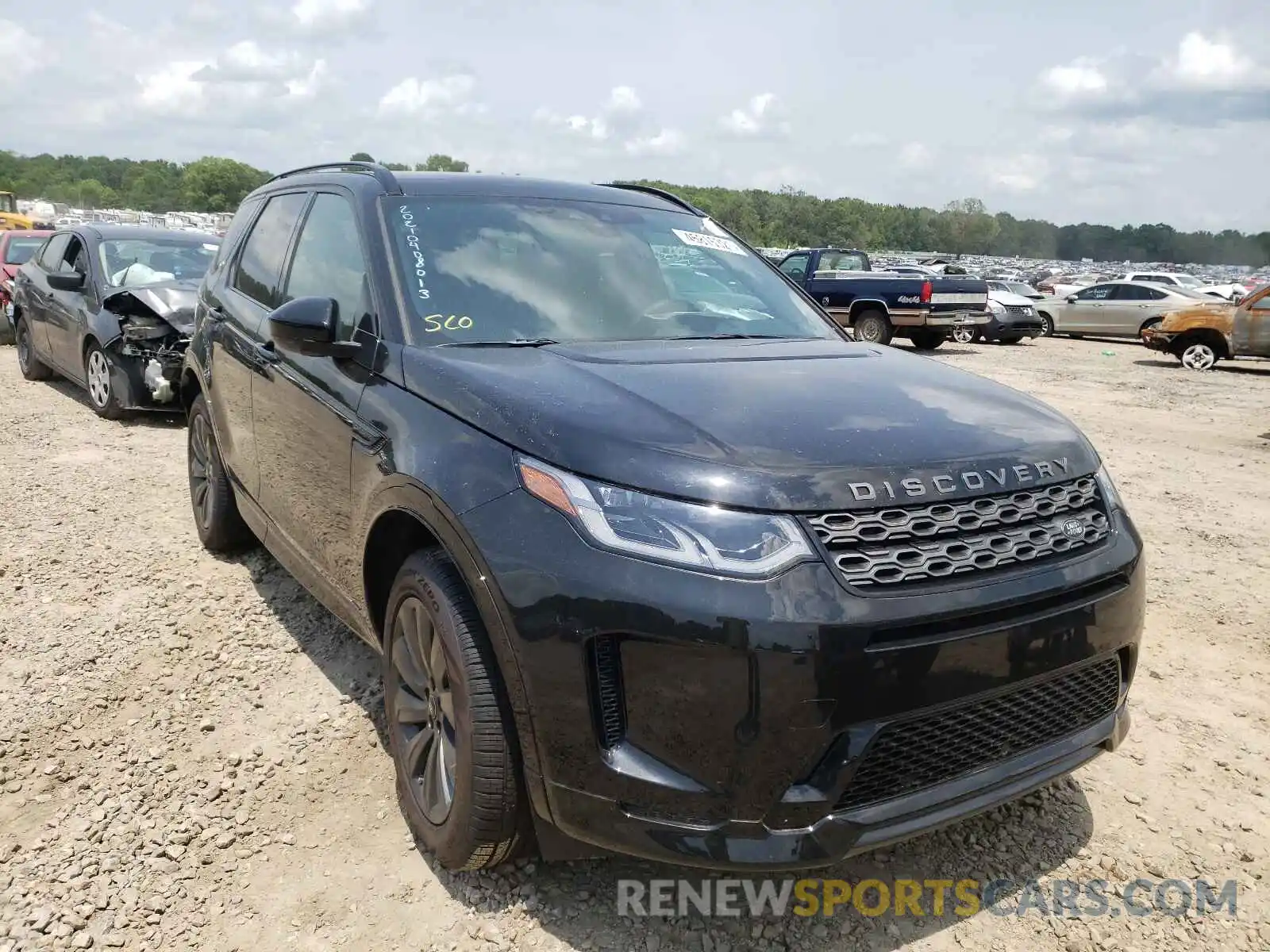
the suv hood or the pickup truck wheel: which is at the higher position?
the suv hood

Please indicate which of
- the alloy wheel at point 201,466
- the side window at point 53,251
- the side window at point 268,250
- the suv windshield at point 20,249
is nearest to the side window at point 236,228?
the side window at point 268,250

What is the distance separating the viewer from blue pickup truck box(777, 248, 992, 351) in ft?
56.2

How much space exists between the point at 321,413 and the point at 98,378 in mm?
6574

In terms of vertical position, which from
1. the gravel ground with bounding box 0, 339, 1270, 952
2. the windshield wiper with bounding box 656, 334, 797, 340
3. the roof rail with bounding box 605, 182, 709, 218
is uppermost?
the roof rail with bounding box 605, 182, 709, 218

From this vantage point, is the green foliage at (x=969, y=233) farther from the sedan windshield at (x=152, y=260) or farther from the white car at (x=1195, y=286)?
the sedan windshield at (x=152, y=260)

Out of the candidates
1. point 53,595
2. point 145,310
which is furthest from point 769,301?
point 145,310

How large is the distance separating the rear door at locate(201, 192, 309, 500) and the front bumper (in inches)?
86.6

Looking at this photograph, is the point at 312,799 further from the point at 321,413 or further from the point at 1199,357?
the point at 1199,357

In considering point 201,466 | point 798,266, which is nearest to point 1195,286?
point 798,266

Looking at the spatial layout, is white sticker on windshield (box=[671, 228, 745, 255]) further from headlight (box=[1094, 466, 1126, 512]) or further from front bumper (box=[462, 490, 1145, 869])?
front bumper (box=[462, 490, 1145, 869])

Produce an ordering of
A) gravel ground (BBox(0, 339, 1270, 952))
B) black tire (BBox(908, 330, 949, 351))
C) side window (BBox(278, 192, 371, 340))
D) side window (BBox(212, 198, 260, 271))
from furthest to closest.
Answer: black tire (BBox(908, 330, 949, 351)), side window (BBox(212, 198, 260, 271)), side window (BBox(278, 192, 371, 340)), gravel ground (BBox(0, 339, 1270, 952))

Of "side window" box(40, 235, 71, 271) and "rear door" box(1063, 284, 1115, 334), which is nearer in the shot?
"side window" box(40, 235, 71, 271)

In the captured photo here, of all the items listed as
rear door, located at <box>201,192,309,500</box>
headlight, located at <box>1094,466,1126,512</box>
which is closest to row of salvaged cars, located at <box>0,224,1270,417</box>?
headlight, located at <box>1094,466,1126,512</box>

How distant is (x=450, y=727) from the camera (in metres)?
2.52
